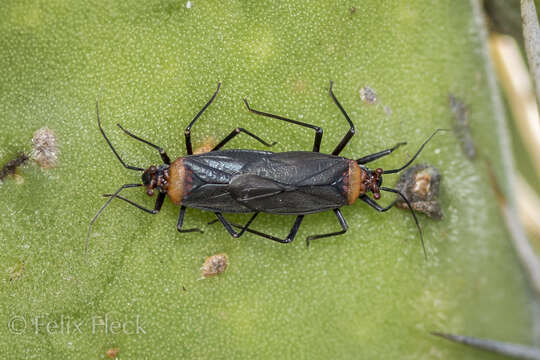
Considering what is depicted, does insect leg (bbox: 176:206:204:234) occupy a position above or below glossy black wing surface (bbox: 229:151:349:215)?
below

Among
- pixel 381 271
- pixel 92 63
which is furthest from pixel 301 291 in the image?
pixel 92 63

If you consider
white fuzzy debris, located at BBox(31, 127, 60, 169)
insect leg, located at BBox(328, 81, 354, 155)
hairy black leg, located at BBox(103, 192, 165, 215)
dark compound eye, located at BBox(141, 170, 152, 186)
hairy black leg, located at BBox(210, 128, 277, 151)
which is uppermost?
insect leg, located at BBox(328, 81, 354, 155)

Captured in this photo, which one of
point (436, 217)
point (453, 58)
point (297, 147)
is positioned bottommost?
point (436, 217)

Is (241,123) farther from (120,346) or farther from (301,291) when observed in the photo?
(120,346)

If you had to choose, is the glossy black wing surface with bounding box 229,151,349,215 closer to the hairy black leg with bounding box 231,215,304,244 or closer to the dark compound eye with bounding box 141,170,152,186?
the hairy black leg with bounding box 231,215,304,244

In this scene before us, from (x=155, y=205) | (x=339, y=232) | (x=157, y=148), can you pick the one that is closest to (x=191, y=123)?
(x=157, y=148)

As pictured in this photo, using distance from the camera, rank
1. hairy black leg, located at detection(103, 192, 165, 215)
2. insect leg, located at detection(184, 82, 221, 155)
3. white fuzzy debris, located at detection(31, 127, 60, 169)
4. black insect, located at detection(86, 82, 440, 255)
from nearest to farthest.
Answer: white fuzzy debris, located at detection(31, 127, 60, 169) → hairy black leg, located at detection(103, 192, 165, 215) → insect leg, located at detection(184, 82, 221, 155) → black insect, located at detection(86, 82, 440, 255)

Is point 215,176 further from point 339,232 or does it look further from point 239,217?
point 339,232

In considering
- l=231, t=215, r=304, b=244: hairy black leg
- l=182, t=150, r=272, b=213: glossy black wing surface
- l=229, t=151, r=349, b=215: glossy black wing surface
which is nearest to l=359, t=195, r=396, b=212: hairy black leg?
l=229, t=151, r=349, b=215: glossy black wing surface
